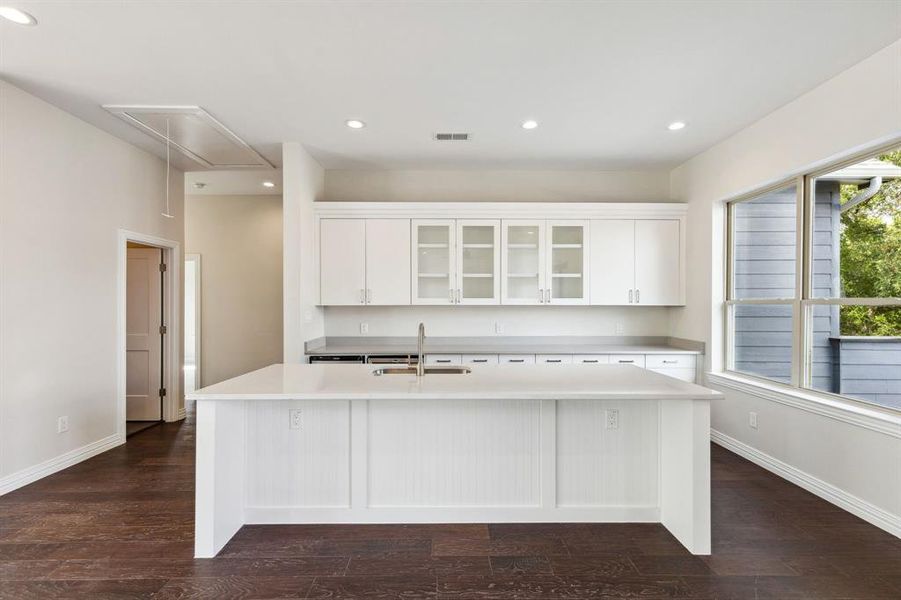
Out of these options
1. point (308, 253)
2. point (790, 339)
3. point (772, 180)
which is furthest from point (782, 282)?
point (308, 253)

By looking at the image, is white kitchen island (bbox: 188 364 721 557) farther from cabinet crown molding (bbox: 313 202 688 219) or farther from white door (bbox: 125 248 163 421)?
white door (bbox: 125 248 163 421)

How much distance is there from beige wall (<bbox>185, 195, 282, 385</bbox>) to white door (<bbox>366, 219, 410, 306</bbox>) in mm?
2112

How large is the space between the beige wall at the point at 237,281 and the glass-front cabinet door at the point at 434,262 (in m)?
2.43

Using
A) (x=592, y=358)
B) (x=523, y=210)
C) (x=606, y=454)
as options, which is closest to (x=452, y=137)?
(x=523, y=210)

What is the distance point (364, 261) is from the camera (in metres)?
4.41

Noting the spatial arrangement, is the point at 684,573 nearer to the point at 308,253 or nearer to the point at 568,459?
the point at 568,459

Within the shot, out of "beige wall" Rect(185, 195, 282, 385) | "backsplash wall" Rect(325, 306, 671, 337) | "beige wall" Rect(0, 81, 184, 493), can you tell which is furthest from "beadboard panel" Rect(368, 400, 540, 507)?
"beige wall" Rect(185, 195, 282, 385)

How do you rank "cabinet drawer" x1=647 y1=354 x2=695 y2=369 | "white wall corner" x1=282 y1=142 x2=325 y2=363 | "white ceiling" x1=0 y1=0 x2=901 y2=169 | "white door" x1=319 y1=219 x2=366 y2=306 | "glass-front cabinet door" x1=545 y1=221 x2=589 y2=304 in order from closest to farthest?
"white ceiling" x1=0 y1=0 x2=901 y2=169 < "white wall corner" x1=282 y1=142 x2=325 y2=363 < "cabinet drawer" x1=647 y1=354 x2=695 y2=369 < "white door" x1=319 y1=219 x2=366 y2=306 < "glass-front cabinet door" x1=545 y1=221 x2=589 y2=304

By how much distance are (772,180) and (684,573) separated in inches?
110

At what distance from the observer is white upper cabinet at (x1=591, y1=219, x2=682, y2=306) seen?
4465 millimetres

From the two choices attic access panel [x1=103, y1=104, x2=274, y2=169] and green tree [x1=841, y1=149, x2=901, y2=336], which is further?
attic access panel [x1=103, y1=104, x2=274, y2=169]

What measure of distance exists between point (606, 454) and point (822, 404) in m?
1.55

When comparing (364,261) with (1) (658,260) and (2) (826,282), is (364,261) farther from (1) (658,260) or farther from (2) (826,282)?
(2) (826,282)

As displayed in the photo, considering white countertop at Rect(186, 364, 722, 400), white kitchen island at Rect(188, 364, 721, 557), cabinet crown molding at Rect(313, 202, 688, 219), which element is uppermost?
cabinet crown molding at Rect(313, 202, 688, 219)
